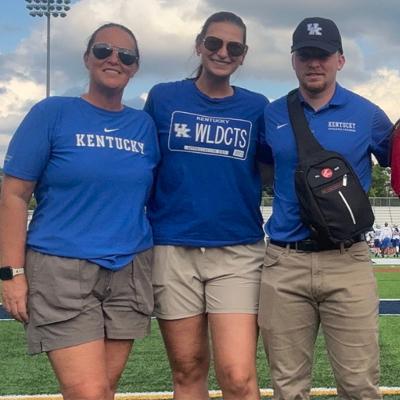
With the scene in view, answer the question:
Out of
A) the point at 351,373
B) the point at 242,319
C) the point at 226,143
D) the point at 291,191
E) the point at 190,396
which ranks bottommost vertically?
the point at 190,396

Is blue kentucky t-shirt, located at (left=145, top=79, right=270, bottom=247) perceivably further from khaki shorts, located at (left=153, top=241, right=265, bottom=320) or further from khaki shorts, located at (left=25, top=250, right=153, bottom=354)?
khaki shorts, located at (left=25, top=250, right=153, bottom=354)

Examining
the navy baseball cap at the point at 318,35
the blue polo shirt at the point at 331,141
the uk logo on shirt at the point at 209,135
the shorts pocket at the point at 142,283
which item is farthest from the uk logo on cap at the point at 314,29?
the shorts pocket at the point at 142,283

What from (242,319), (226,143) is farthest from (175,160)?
(242,319)

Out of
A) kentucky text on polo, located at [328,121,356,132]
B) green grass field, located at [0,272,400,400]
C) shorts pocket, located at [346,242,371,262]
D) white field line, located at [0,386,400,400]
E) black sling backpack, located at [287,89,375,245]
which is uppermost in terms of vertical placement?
kentucky text on polo, located at [328,121,356,132]

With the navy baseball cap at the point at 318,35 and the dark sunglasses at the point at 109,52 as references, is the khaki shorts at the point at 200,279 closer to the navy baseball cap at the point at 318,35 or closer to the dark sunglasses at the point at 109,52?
the dark sunglasses at the point at 109,52

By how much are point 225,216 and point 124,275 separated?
71cm

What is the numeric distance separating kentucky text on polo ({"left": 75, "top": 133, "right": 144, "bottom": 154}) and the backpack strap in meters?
0.85

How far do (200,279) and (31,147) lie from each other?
125 cm

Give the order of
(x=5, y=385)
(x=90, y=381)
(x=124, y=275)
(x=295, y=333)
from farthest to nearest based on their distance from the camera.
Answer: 1. (x=5, y=385)
2. (x=295, y=333)
3. (x=124, y=275)
4. (x=90, y=381)

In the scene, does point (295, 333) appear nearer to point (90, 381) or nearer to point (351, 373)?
point (351, 373)

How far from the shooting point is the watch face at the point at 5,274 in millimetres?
3207

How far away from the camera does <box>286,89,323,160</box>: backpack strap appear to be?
347 cm

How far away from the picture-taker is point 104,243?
10.7 feet

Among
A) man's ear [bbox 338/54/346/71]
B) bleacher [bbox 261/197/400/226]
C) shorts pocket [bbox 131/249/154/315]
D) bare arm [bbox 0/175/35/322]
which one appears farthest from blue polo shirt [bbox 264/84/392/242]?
bleacher [bbox 261/197/400/226]
